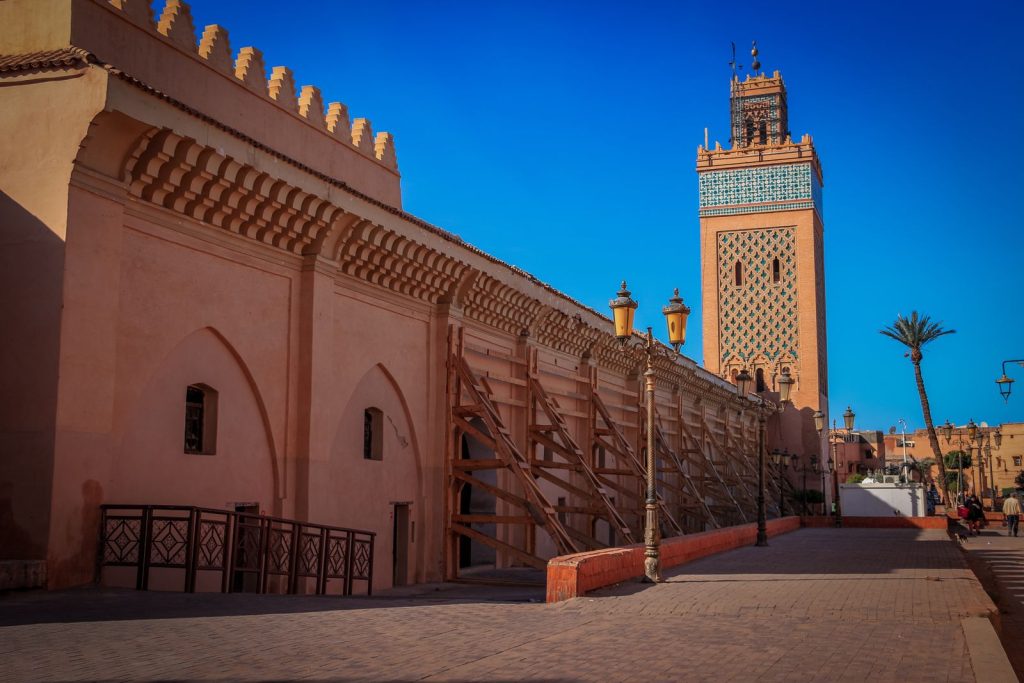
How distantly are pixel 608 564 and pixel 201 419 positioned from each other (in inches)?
198

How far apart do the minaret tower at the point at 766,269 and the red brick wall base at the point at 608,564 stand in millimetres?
25910

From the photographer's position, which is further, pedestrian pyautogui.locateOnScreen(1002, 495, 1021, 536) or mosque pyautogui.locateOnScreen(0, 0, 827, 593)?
pedestrian pyautogui.locateOnScreen(1002, 495, 1021, 536)

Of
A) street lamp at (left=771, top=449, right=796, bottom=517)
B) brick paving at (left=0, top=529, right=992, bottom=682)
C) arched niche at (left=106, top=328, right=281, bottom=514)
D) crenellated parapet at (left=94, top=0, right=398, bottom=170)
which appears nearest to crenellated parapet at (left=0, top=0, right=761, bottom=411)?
crenellated parapet at (left=94, top=0, right=398, bottom=170)

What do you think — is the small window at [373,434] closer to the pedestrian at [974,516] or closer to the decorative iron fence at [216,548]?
the decorative iron fence at [216,548]

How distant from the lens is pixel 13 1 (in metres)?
11.4

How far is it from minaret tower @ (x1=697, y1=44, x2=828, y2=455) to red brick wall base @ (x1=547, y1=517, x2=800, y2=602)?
85.0ft

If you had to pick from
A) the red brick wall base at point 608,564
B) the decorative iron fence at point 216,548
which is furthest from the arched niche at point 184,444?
the red brick wall base at point 608,564

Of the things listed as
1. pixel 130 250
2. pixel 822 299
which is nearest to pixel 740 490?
pixel 822 299

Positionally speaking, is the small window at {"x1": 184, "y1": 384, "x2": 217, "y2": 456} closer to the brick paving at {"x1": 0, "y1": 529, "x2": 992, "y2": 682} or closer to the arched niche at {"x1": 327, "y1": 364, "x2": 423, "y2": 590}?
the arched niche at {"x1": 327, "y1": 364, "x2": 423, "y2": 590}

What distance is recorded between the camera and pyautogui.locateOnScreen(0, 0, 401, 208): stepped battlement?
37.8 feet

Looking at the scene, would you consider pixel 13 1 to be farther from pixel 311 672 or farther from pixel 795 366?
pixel 795 366

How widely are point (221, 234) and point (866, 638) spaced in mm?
8420

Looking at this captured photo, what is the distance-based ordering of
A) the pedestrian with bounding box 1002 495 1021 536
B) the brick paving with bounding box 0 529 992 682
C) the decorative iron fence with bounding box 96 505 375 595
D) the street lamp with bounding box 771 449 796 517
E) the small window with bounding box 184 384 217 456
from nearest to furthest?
the brick paving with bounding box 0 529 992 682 → the decorative iron fence with bounding box 96 505 375 595 → the small window with bounding box 184 384 217 456 → the pedestrian with bounding box 1002 495 1021 536 → the street lamp with bounding box 771 449 796 517

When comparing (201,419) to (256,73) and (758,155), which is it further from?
(758,155)
